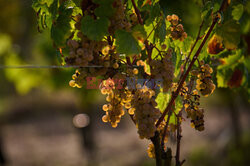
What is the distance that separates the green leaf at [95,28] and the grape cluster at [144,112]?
166mm

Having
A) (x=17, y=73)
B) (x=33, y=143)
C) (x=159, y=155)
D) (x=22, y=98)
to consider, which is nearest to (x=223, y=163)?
(x=17, y=73)

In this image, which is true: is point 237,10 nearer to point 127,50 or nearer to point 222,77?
point 222,77

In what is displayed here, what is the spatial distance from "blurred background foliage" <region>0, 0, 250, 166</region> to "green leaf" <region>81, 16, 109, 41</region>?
234 millimetres

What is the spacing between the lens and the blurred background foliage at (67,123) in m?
4.49

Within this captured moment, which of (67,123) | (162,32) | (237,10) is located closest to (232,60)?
(237,10)

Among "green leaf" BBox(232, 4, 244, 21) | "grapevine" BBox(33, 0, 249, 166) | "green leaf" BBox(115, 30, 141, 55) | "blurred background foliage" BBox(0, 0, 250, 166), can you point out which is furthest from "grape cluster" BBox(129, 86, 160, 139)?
"green leaf" BBox(232, 4, 244, 21)

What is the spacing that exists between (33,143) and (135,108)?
768 centimetres

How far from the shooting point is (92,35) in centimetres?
58

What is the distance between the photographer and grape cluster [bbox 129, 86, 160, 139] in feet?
2.06

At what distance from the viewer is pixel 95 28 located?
576mm

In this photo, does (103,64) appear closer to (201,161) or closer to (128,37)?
(128,37)

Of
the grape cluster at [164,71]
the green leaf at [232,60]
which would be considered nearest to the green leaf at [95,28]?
the grape cluster at [164,71]

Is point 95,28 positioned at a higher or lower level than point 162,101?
higher

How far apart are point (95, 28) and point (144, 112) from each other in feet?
0.70
